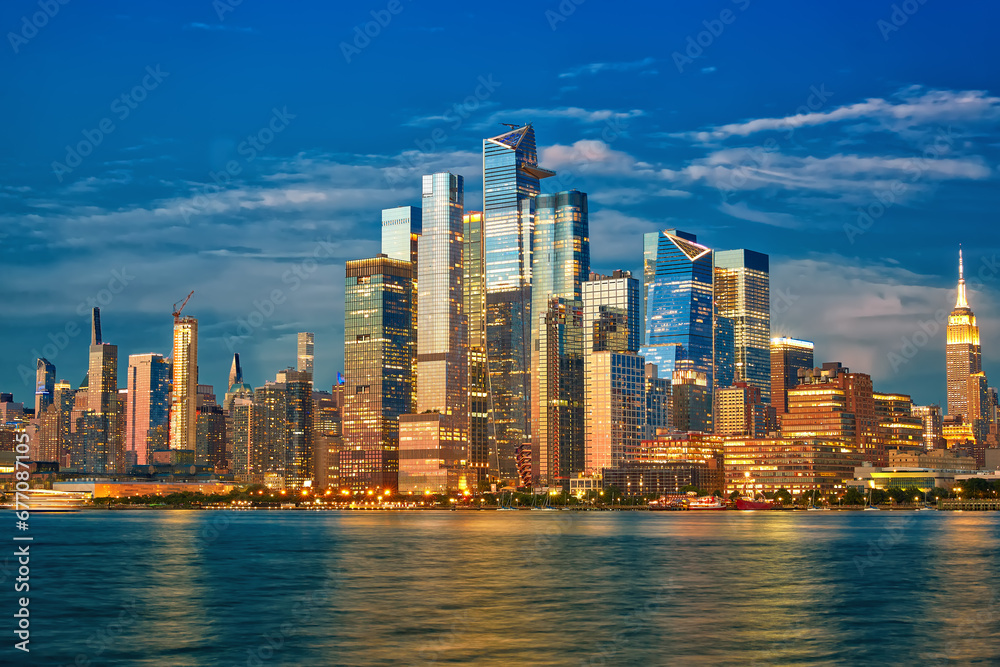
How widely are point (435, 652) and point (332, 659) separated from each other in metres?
5.21

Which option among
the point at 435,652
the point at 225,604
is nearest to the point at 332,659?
the point at 435,652

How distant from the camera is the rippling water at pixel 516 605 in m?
63.4

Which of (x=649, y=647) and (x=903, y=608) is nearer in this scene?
(x=649, y=647)

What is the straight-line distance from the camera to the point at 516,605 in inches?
3216

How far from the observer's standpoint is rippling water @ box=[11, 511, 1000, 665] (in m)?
63.4

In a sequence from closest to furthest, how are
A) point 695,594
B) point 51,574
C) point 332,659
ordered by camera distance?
1. point 332,659
2. point 695,594
3. point 51,574

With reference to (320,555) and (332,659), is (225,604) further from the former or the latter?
(320,555)

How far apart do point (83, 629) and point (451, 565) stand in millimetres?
48312

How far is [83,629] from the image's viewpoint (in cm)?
7219

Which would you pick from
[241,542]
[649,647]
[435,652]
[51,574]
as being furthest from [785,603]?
[241,542]

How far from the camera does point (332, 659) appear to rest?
61281mm

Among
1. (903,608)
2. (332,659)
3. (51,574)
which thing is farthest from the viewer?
(51,574)

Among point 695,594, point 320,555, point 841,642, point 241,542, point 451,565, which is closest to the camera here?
point 841,642

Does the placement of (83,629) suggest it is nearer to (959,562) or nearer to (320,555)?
(320,555)
